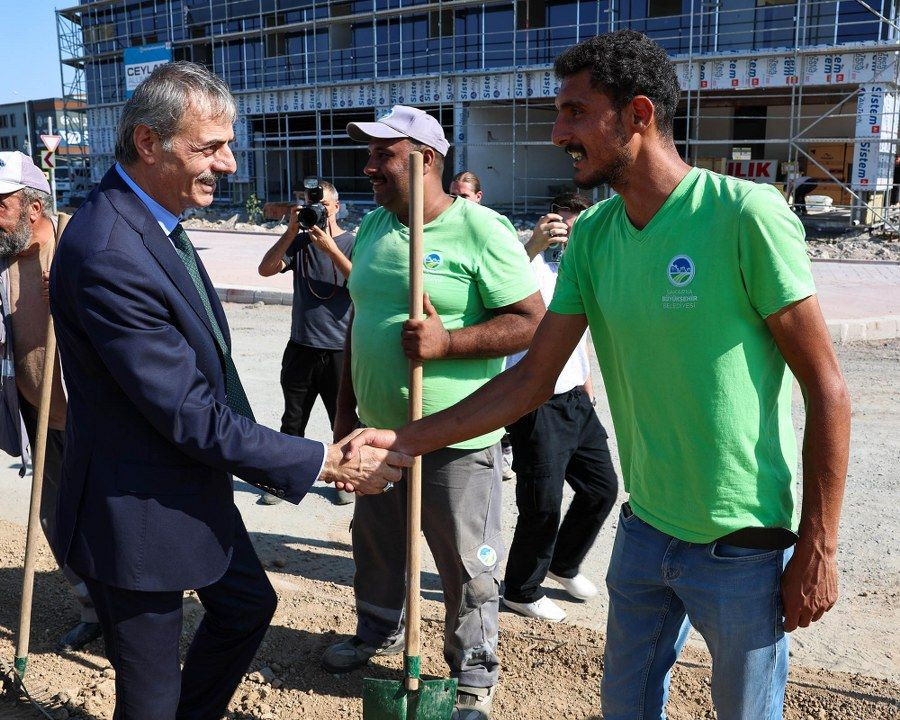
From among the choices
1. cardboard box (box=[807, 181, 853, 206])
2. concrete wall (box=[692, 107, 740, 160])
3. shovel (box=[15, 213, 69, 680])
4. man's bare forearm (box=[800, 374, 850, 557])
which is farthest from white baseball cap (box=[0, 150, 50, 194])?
concrete wall (box=[692, 107, 740, 160])

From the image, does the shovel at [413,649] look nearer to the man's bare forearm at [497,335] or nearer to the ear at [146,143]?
the man's bare forearm at [497,335]

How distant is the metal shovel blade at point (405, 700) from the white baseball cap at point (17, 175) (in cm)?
235

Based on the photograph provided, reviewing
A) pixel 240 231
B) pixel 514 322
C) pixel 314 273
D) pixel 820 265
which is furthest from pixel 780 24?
pixel 514 322

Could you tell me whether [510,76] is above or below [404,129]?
above

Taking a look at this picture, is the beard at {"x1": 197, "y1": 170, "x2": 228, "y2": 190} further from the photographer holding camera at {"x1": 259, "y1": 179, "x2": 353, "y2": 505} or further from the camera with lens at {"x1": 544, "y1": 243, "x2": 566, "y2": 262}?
the photographer holding camera at {"x1": 259, "y1": 179, "x2": 353, "y2": 505}

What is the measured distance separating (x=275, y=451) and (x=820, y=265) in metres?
16.2

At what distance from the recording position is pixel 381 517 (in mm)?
3494

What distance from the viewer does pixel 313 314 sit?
577cm

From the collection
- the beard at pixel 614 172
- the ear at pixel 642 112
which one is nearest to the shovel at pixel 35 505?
the beard at pixel 614 172

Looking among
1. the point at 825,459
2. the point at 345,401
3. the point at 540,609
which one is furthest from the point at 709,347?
the point at 540,609

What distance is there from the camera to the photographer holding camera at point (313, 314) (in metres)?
5.73

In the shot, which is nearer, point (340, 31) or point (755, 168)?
point (755, 168)

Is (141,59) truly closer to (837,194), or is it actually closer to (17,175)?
(837,194)

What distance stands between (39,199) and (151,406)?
1875 mm
